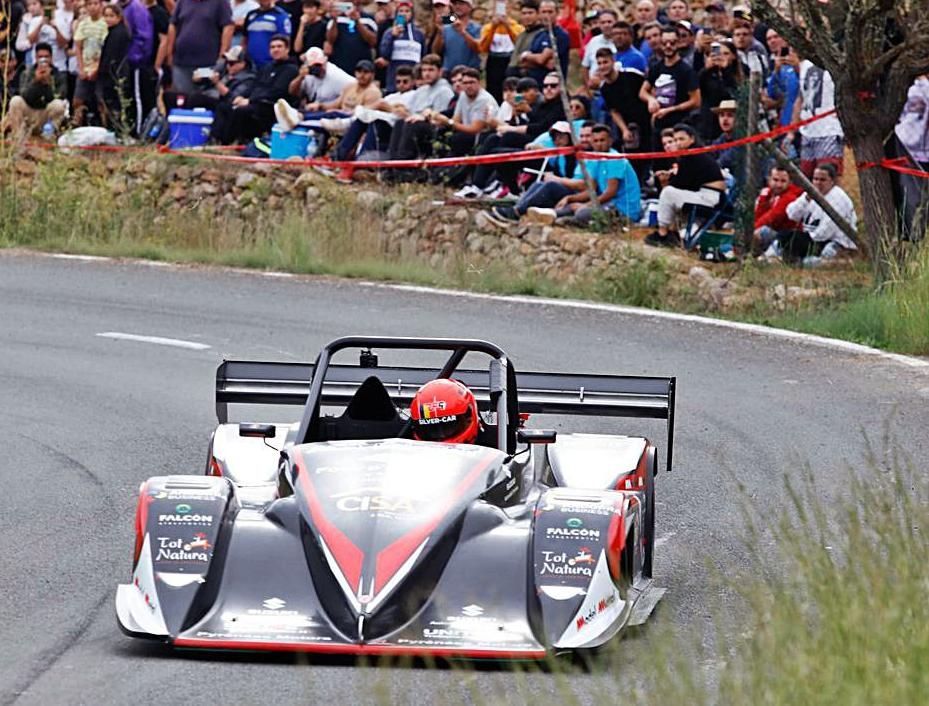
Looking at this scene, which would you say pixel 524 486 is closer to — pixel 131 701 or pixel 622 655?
pixel 622 655

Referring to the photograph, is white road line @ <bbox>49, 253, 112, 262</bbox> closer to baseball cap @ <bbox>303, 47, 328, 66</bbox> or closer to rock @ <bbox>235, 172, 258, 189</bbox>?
rock @ <bbox>235, 172, 258, 189</bbox>

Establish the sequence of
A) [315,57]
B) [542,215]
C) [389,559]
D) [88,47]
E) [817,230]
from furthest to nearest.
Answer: [88,47] < [315,57] < [542,215] < [817,230] < [389,559]

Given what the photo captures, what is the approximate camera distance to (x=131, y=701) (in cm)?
596

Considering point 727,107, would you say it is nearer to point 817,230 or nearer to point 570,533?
point 817,230

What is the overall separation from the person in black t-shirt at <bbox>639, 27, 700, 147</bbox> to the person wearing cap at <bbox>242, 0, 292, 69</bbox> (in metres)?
5.25

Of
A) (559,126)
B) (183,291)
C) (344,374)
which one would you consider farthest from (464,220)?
(344,374)

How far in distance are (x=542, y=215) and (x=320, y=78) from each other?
137 inches

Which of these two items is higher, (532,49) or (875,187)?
(532,49)

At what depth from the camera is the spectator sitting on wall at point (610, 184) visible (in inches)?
693

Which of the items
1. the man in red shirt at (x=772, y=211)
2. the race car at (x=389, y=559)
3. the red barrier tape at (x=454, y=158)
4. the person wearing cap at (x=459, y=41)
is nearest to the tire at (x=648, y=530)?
the race car at (x=389, y=559)

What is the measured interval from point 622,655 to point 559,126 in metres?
12.0

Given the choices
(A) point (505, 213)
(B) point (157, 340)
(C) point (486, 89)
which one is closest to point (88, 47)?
(C) point (486, 89)

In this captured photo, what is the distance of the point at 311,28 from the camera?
20.6m

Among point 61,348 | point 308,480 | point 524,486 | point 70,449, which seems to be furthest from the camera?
point 61,348
